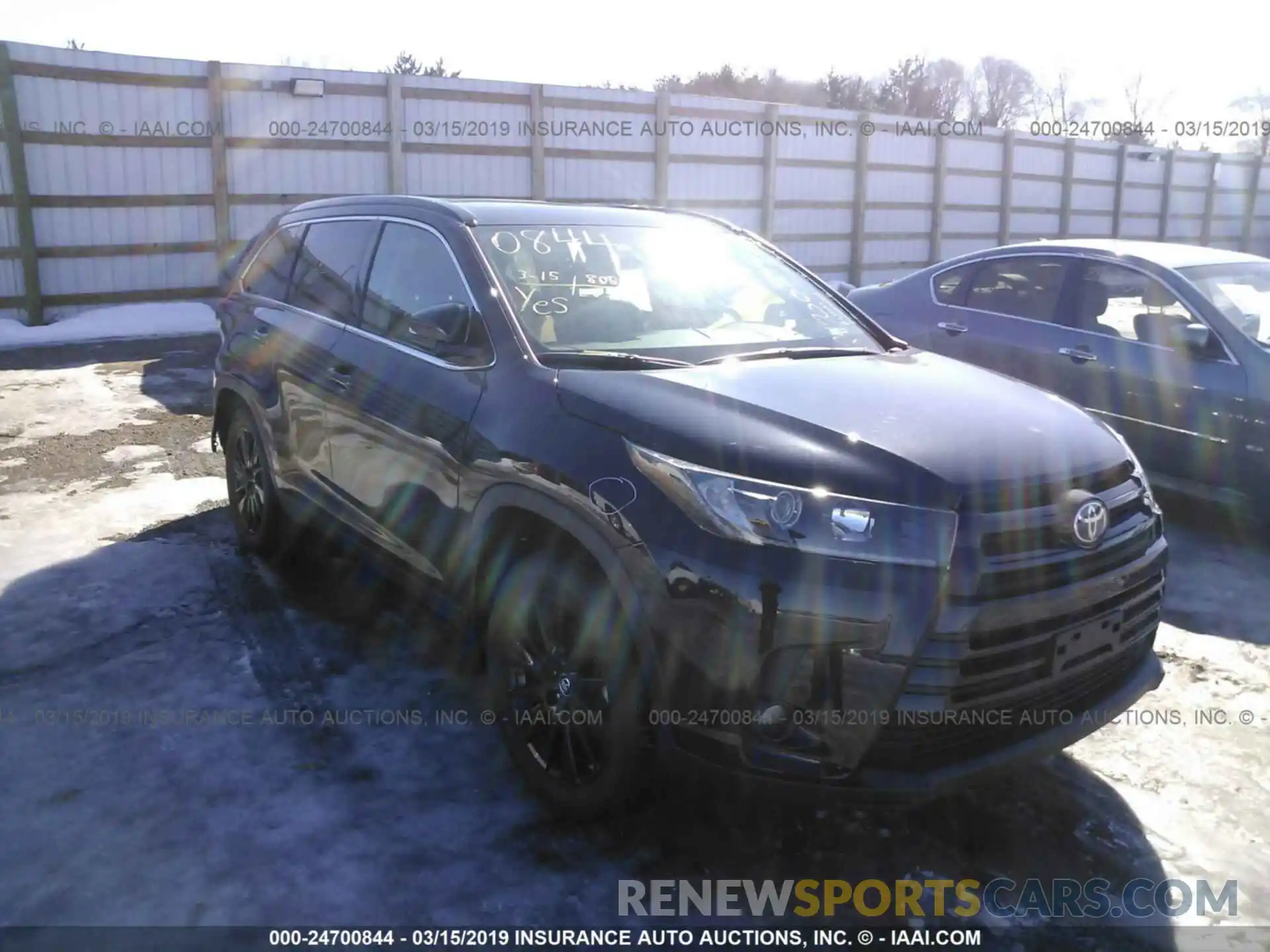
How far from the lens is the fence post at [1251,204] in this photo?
26562 millimetres

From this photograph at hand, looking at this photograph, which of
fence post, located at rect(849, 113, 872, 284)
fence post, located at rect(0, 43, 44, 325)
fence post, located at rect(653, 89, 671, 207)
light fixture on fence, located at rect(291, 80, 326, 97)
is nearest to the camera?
fence post, located at rect(0, 43, 44, 325)

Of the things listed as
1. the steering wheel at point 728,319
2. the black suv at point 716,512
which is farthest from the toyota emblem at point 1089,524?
the steering wheel at point 728,319

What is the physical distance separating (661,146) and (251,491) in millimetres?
12274

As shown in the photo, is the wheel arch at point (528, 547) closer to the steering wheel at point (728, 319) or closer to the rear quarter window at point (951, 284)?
the steering wheel at point (728, 319)

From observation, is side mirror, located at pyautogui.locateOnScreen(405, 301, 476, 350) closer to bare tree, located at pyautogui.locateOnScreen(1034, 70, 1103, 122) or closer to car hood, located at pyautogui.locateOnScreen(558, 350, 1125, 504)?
car hood, located at pyautogui.locateOnScreen(558, 350, 1125, 504)

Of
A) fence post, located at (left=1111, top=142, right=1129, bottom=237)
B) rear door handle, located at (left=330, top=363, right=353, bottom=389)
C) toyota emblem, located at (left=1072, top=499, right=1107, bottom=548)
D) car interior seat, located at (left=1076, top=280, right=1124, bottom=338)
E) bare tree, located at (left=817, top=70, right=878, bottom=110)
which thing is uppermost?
bare tree, located at (left=817, top=70, right=878, bottom=110)

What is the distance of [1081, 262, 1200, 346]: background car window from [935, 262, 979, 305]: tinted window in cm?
82

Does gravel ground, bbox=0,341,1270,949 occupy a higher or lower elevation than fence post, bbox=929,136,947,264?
lower

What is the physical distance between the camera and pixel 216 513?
6.03m

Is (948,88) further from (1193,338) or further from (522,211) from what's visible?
(522,211)

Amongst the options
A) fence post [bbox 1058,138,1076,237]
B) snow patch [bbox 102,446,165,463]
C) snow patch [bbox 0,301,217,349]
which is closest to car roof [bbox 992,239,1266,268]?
snow patch [bbox 102,446,165,463]

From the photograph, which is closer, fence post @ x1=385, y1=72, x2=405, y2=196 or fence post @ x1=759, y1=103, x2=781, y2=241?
fence post @ x1=385, y1=72, x2=405, y2=196

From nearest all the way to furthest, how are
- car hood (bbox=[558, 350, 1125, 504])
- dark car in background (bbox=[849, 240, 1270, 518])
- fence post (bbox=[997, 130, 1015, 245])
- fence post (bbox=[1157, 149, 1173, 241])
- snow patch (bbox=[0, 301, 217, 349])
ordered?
car hood (bbox=[558, 350, 1125, 504])
dark car in background (bbox=[849, 240, 1270, 518])
snow patch (bbox=[0, 301, 217, 349])
fence post (bbox=[997, 130, 1015, 245])
fence post (bbox=[1157, 149, 1173, 241])

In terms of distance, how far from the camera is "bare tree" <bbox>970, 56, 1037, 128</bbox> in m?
57.6
